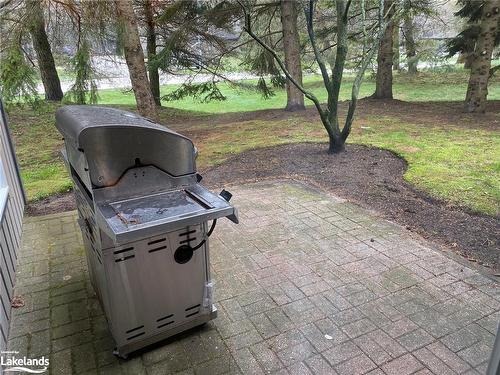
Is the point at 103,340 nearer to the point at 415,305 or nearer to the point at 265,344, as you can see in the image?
the point at 265,344

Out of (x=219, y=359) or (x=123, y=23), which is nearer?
(x=219, y=359)

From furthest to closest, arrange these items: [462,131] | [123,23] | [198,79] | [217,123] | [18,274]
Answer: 1. [198,79]
2. [217,123]
3. [462,131]
4. [123,23]
5. [18,274]

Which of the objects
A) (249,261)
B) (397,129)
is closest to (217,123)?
(397,129)

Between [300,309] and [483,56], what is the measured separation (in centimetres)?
817

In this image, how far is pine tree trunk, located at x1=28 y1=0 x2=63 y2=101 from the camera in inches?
226

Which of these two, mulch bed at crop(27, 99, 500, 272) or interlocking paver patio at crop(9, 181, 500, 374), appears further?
mulch bed at crop(27, 99, 500, 272)

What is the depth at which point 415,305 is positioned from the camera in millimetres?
2254

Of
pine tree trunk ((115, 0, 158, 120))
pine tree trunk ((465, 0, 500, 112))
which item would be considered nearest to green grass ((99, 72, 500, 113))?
pine tree trunk ((465, 0, 500, 112))

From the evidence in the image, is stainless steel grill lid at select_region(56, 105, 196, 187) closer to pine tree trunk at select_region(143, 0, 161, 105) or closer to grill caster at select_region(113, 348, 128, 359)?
grill caster at select_region(113, 348, 128, 359)

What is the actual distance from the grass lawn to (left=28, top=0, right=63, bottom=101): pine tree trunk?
3.30 feet

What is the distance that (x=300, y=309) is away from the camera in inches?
88.9

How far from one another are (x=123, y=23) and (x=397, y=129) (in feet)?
17.5

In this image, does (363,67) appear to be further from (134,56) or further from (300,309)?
(134,56)

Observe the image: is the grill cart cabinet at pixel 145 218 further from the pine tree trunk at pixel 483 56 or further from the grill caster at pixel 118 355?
the pine tree trunk at pixel 483 56
